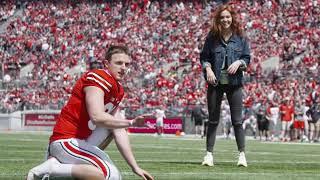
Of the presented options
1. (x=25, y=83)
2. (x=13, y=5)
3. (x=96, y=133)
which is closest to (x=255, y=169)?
(x=96, y=133)

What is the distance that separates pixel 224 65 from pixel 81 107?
4.83 m

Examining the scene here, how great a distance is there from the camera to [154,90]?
4172 centimetres

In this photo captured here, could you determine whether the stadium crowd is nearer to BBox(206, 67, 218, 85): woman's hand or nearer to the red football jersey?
BBox(206, 67, 218, 85): woman's hand

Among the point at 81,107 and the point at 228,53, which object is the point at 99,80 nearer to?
the point at 81,107

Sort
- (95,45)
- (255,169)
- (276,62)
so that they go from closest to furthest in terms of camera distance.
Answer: (255,169)
(276,62)
(95,45)

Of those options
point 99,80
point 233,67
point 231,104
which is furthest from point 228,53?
point 99,80

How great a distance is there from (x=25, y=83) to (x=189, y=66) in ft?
27.6

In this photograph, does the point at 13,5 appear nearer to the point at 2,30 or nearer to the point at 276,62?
the point at 2,30

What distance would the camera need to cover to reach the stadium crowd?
3934 cm

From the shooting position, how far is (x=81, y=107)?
698cm

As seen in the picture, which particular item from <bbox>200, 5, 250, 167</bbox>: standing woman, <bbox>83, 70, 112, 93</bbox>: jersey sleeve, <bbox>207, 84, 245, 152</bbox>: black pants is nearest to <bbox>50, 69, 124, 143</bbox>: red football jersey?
<bbox>83, 70, 112, 93</bbox>: jersey sleeve

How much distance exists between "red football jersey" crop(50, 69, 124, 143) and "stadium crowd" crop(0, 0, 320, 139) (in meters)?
26.8

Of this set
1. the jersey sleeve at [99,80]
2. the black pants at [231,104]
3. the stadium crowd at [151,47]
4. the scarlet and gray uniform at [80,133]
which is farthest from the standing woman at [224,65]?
the stadium crowd at [151,47]

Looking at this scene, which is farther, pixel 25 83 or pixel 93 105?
pixel 25 83
